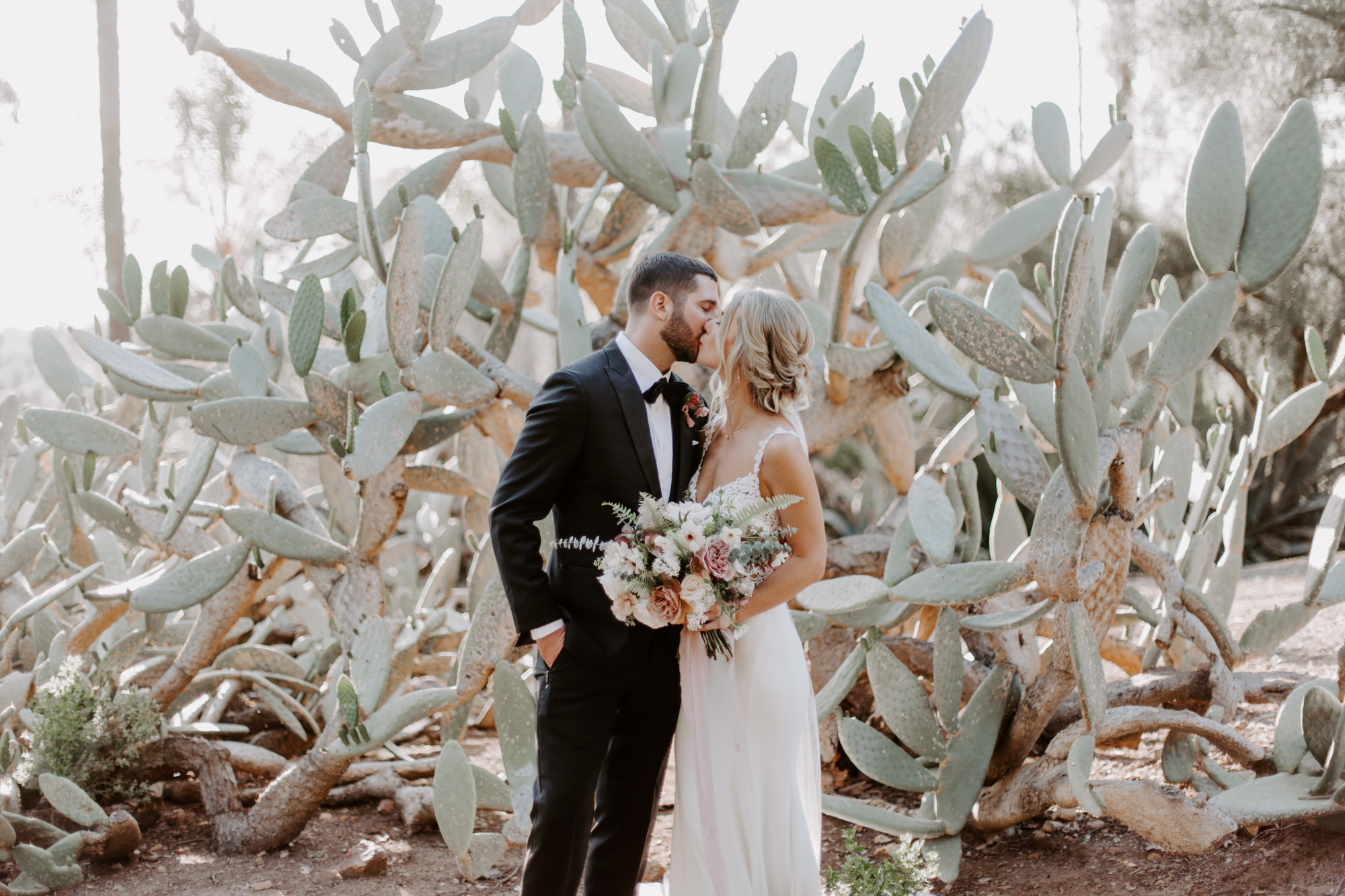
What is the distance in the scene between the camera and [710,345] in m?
2.29

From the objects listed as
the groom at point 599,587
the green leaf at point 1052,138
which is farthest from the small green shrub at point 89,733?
the green leaf at point 1052,138

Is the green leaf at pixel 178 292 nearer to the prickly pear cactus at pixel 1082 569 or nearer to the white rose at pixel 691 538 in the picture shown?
the prickly pear cactus at pixel 1082 569

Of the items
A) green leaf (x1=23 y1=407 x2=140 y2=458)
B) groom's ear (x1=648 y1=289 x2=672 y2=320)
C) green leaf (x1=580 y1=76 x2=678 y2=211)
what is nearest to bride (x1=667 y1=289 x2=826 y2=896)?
groom's ear (x1=648 y1=289 x2=672 y2=320)

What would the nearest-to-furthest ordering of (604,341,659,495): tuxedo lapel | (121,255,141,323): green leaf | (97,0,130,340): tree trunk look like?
(604,341,659,495): tuxedo lapel < (121,255,141,323): green leaf < (97,0,130,340): tree trunk

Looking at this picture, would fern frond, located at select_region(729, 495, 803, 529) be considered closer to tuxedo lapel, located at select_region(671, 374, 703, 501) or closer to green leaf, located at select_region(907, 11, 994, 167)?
tuxedo lapel, located at select_region(671, 374, 703, 501)

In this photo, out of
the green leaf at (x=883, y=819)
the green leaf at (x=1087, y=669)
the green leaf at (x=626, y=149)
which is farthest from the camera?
the green leaf at (x=626, y=149)

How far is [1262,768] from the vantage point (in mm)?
2975

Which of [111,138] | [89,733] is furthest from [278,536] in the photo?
[111,138]

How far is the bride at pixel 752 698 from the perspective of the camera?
2209 millimetres

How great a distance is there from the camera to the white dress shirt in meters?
2.29

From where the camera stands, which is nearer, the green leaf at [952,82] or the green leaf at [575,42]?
the green leaf at [952,82]

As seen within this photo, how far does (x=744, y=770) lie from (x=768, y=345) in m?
1.01

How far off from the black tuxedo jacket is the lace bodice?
19cm

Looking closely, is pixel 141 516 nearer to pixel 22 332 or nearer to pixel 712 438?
pixel 712 438
